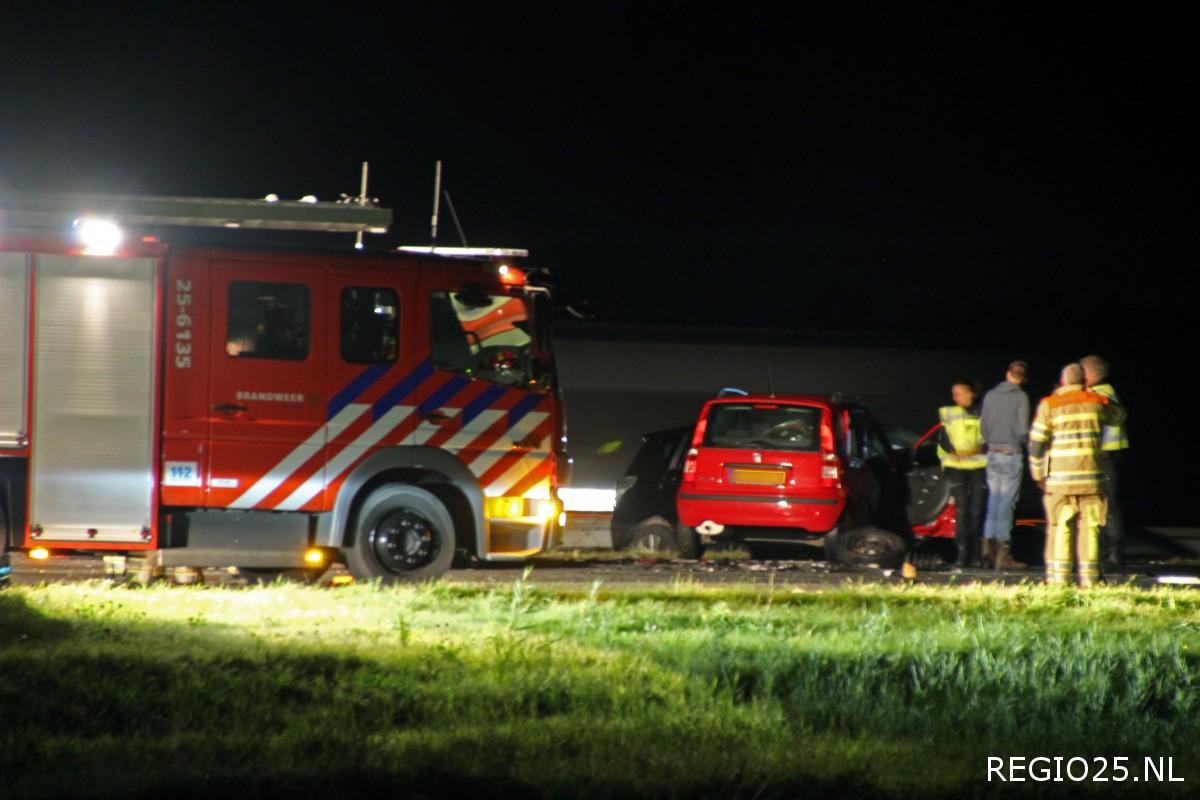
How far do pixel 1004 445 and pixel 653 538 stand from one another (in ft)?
11.5

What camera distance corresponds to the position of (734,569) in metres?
14.9

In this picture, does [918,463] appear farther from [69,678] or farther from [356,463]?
[69,678]

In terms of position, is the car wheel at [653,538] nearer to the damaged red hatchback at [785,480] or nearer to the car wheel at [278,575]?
the damaged red hatchback at [785,480]

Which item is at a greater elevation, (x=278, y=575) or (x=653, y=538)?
(x=653, y=538)

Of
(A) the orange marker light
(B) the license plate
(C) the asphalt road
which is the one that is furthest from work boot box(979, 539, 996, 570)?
(A) the orange marker light

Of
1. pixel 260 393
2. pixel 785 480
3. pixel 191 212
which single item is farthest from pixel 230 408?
pixel 785 480

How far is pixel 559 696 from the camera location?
741 centimetres

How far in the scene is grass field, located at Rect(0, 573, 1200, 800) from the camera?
606 centimetres

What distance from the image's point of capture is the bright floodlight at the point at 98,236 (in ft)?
38.4

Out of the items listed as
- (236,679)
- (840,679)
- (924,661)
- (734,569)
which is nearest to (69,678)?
(236,679)

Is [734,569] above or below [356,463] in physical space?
below

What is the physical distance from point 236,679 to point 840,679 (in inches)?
114

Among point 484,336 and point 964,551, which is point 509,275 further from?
point 964,551

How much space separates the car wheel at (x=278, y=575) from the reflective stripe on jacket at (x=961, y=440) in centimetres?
606
